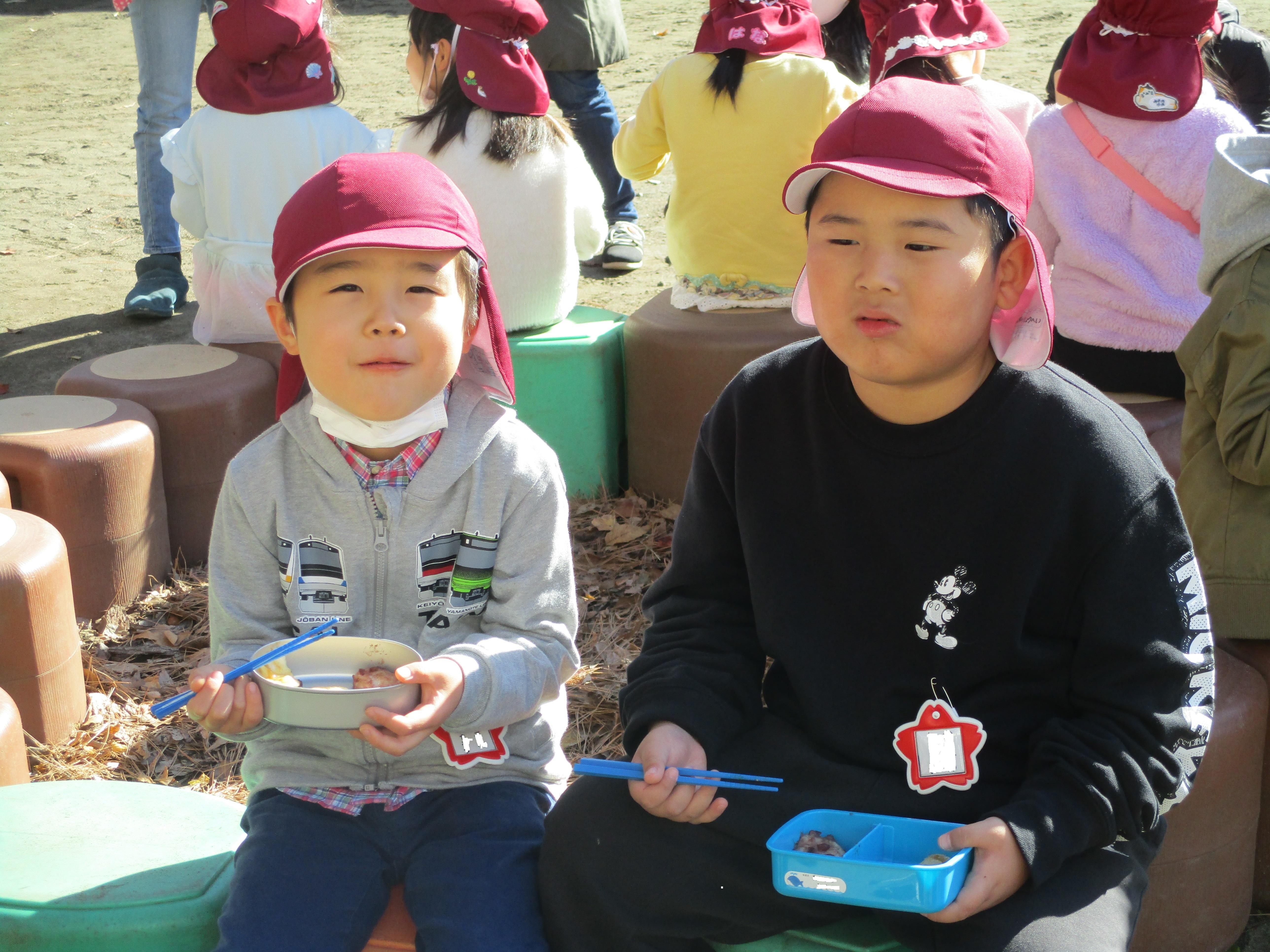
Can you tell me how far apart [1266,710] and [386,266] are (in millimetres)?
1583

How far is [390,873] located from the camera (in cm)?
185

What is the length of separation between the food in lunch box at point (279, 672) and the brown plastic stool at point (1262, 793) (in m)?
1.55

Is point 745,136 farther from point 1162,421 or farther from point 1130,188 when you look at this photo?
point 1162,421

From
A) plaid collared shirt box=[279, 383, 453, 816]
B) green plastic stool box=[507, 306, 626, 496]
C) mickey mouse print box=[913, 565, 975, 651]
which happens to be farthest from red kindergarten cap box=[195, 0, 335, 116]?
mickey mouse print box=[913, 565, 975, 651]

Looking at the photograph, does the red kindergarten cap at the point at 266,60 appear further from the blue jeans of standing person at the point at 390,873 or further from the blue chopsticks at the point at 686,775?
the blue chopsticks at the point at 686,775

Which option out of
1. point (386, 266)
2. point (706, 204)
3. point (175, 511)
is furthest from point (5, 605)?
point (706, 204)

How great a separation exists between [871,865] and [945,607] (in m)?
0.43

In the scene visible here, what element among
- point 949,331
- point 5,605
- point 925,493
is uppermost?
point 949,331

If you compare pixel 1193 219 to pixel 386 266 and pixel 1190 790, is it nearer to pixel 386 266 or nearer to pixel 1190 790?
pixel 1190 790

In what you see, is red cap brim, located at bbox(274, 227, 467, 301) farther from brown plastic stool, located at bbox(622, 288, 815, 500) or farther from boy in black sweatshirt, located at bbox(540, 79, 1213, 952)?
brown plastic stool, located at bbox(622, 288, 815, 500)

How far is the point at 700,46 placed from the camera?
4.02 meters

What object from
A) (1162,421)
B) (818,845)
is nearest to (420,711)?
(818,845)

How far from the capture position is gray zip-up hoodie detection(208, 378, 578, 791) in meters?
1.94

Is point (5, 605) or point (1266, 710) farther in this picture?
point (5, 605)
